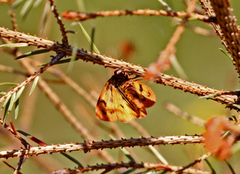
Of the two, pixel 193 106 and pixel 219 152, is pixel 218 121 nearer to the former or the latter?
pixel 219 152

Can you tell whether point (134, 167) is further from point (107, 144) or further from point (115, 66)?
point (115, 66)

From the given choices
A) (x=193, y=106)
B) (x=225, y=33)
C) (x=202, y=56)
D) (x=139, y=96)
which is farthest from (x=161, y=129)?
(x=225, y=33)

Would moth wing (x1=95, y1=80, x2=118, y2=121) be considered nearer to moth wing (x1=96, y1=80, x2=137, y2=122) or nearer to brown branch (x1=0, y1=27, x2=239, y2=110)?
moth wing (x1=96, y1=80, x2=137, y2=122)

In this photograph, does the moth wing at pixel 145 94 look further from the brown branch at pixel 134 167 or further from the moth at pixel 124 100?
the brown branch at pixel 134 167

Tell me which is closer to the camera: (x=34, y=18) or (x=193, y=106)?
(x=193, y=106)

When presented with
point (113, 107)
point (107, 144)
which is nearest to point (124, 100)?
point (113, 107)

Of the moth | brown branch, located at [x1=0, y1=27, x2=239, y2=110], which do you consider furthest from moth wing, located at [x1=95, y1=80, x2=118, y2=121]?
brown branch, located at [x1=0, y1=27, x2=239, y2=110]

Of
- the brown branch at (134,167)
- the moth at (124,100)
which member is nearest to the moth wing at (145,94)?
the moth at (124,100)
